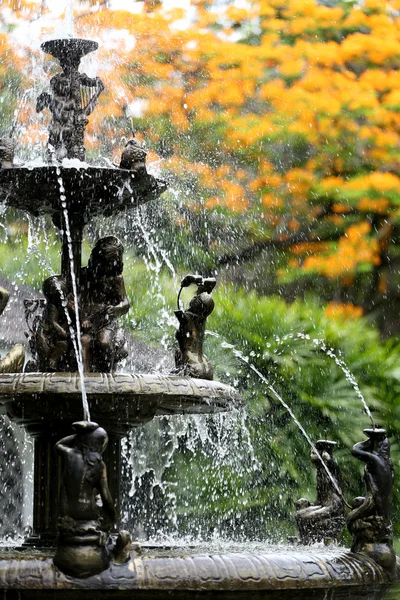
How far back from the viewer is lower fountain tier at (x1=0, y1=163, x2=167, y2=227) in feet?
27.1

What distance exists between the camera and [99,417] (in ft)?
26.5

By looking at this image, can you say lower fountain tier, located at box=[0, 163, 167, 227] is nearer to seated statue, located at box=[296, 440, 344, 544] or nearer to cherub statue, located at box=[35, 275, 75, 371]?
cherub statue, located at box=[35, 275, 75, 371]

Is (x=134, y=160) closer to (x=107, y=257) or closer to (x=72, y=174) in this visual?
(x=72, y=174)

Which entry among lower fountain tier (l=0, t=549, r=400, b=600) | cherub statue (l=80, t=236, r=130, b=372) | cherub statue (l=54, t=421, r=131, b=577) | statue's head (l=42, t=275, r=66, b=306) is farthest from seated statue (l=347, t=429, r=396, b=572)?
statue's head (l=42, t=275, r=66, b=306)

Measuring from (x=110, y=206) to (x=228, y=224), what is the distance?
8.05m

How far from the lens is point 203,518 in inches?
546

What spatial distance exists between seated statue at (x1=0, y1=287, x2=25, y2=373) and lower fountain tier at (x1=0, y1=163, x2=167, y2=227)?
73 cm

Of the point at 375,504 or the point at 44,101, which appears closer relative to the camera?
the point at 375,504

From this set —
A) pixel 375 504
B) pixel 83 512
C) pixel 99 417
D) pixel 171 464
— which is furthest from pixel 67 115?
pixel 171 464

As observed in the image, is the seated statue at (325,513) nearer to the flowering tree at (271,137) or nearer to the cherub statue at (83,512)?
the cherub statue at (83,512)

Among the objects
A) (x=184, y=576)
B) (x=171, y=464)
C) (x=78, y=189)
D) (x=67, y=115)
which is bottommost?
(x=171, y=464)

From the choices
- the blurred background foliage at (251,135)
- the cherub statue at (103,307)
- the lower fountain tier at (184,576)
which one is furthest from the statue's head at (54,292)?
the blurred background foliage at (251,135)

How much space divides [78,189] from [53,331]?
A: 3.26 feet

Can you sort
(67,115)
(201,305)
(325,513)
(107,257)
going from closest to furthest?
(107,257)
(201,305)
(67,115)
(325,513)
